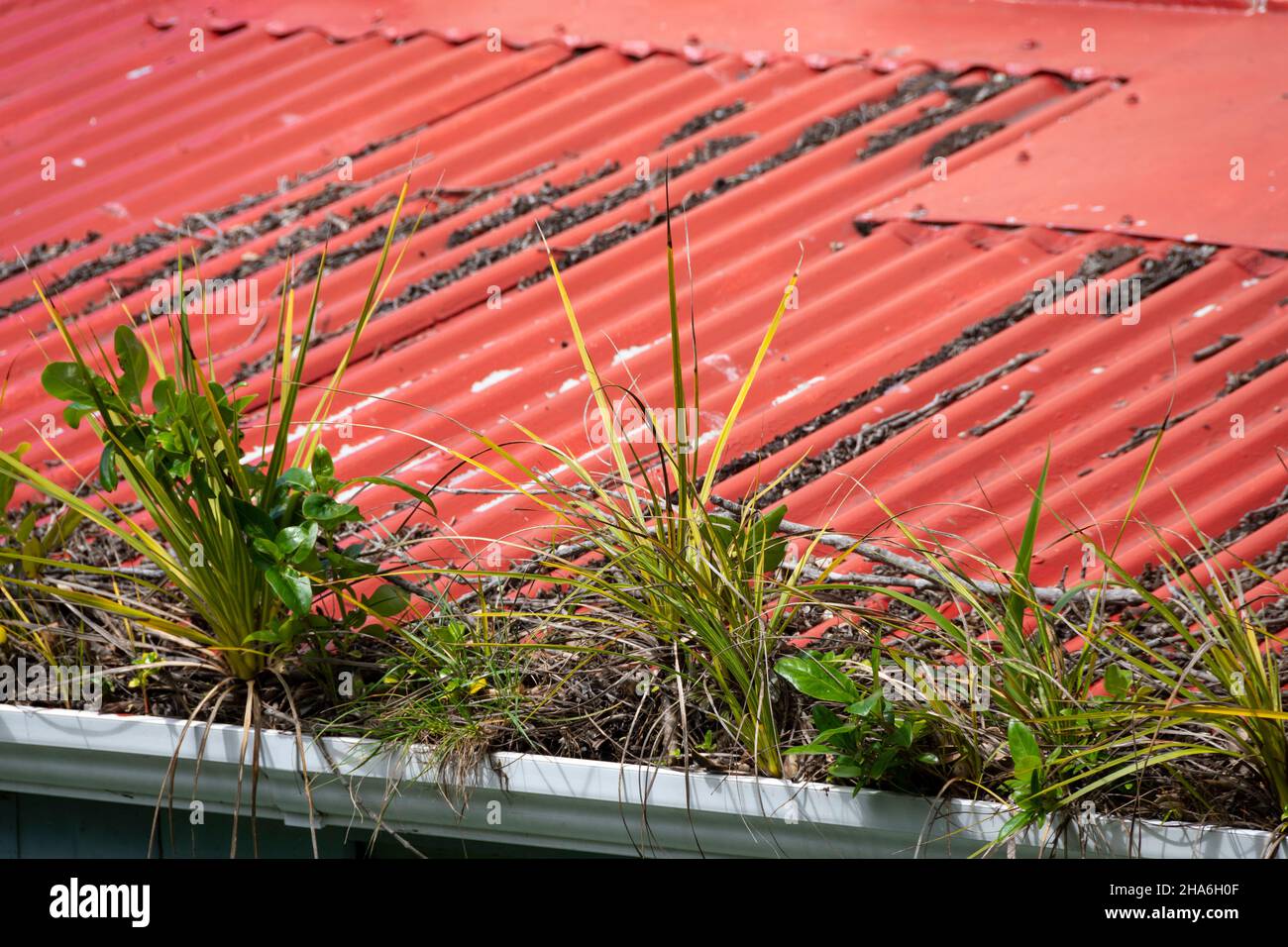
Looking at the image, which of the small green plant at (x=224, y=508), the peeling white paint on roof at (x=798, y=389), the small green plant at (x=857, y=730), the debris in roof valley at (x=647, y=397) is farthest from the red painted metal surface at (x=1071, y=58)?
the small green plant at (x=224, y=508)

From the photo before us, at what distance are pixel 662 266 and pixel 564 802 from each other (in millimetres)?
1973

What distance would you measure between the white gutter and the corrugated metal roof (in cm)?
63

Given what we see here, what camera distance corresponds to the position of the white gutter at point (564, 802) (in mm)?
2070

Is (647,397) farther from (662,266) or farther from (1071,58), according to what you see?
(1071,58)

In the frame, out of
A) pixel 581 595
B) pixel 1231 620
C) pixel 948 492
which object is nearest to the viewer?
pixel 1231 620

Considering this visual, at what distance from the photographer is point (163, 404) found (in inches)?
94.7

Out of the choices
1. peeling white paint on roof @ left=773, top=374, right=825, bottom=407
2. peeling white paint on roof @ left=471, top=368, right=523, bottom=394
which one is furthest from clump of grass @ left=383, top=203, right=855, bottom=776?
peeling white paint on roof @ left=471, top=368, right=523, bottom=394

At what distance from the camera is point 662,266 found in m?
3.75

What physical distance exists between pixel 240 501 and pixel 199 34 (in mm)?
4029

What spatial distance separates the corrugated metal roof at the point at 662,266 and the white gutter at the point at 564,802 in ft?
2.05

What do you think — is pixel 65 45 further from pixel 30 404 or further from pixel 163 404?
pixel 163 404

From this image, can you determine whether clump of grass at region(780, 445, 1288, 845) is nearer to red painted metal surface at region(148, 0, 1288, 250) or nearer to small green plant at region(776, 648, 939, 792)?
small green plant at region(776, 648, 939, 792)

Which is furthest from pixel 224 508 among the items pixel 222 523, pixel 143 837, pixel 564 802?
pixel 143 837
